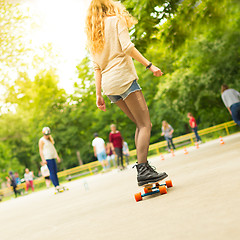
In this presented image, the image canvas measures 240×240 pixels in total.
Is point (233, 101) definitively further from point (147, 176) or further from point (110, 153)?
point (110, 153)

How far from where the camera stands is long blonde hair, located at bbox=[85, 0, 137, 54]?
4.46m

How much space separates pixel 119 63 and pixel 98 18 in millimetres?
647

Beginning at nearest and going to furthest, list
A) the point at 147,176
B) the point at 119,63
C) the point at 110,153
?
the point at 147,176, the point at 119,63, the point at 110,153

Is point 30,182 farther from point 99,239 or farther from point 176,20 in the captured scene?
point 99,239

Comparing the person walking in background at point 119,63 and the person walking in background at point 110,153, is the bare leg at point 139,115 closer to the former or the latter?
the person walking in background at point 119,63

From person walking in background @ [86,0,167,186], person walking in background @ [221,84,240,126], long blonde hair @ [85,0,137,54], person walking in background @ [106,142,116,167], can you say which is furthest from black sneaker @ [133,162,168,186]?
person walking in background @ [106,142,116,167]

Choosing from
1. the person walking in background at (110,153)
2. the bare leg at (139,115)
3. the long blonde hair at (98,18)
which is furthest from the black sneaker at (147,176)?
the person walking in background at (110,153)

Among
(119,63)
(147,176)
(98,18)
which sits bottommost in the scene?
(147,176)

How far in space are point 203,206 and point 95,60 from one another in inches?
98.8

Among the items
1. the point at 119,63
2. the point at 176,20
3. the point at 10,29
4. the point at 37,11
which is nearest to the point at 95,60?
the point at 119,63

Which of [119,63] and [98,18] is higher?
[98,18]

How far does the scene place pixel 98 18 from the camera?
4496mm

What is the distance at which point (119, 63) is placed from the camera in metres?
4.41

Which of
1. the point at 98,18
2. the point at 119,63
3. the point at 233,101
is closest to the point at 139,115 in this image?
the point at 119,63
